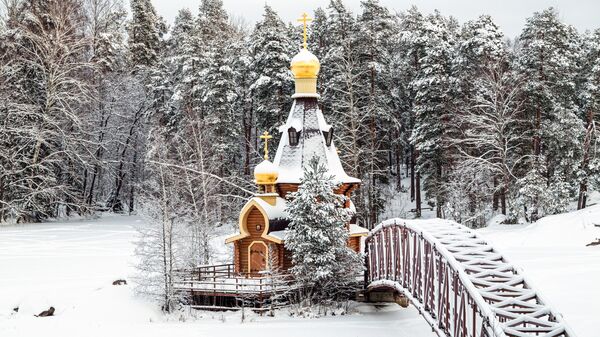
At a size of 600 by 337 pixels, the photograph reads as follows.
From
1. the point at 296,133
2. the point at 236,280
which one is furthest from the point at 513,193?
the point at 236,280

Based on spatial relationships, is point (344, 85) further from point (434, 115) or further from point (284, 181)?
point (284, 181)

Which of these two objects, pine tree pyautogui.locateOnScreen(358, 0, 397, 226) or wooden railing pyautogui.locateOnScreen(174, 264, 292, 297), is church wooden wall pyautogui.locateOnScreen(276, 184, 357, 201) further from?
pine tree pyautogui.locateOnScreen(358, 0, 397, 226)

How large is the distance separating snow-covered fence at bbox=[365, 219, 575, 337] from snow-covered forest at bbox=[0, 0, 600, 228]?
44.8 feet

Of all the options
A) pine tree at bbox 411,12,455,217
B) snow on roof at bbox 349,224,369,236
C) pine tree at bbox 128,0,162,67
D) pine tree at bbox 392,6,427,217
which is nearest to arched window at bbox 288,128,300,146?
snow on roof at bbox 349,224,369,236

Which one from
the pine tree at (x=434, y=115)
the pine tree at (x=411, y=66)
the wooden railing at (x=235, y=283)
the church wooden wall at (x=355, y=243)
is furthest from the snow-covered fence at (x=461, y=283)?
the pine tree at (x=411, y=66)

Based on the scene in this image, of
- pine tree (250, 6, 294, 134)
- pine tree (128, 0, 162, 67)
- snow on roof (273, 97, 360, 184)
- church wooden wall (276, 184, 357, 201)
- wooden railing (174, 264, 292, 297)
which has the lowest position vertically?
wooden railing (174, 264, 292, 297)

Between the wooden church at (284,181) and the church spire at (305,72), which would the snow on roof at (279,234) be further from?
the church spire at (305,72)

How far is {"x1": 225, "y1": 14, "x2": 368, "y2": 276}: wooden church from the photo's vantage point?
2436 cm

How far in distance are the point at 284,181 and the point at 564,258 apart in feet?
38.9

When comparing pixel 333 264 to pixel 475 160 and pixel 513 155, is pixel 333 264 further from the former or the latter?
pixel 513 155

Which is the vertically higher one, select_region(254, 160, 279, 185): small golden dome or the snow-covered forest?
the snow-covered forest

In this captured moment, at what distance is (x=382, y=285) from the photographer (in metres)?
22.0

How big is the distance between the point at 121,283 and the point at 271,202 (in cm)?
721

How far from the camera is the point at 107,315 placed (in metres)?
22.4
